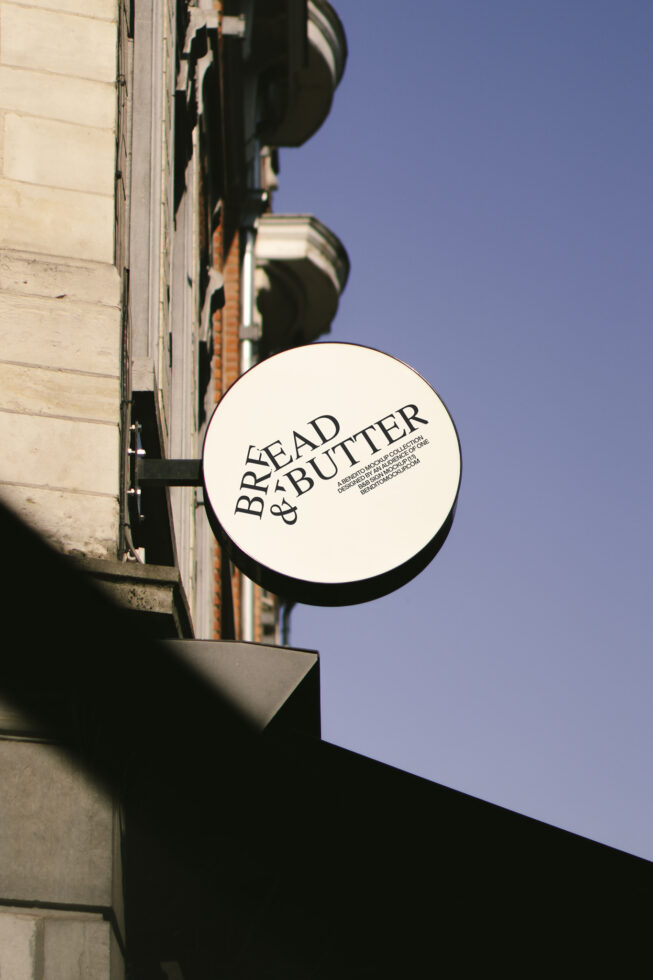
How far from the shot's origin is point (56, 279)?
480cm

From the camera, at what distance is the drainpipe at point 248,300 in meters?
14.8

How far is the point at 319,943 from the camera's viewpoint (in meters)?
4.18

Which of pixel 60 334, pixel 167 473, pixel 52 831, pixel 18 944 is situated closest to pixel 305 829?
pixel 52 831

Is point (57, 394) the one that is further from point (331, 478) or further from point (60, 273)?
point (331, 478)

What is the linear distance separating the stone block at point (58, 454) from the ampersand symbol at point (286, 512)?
22.2 inches

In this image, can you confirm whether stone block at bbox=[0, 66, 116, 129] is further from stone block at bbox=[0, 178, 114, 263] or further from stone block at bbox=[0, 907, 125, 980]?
stone block at bbox=[0, 907, 125, 980]

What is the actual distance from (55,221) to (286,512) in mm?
1344

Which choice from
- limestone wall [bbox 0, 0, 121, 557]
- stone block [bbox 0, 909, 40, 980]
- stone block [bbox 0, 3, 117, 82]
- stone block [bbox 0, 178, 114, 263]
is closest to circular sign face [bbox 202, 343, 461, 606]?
limestone wall [bbox 0, 0, 121, 557]

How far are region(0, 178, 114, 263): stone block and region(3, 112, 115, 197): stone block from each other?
4 cm

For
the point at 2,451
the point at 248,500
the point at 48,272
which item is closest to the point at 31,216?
the point at 48,272

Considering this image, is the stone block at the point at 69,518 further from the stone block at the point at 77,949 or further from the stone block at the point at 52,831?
the stone block at the point at 77,949

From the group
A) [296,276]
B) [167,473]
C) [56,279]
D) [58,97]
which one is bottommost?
[167,473]

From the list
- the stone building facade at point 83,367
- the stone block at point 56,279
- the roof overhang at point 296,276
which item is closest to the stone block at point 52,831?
the stone building facade at point 83,367

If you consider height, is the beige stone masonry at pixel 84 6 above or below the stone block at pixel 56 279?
above
